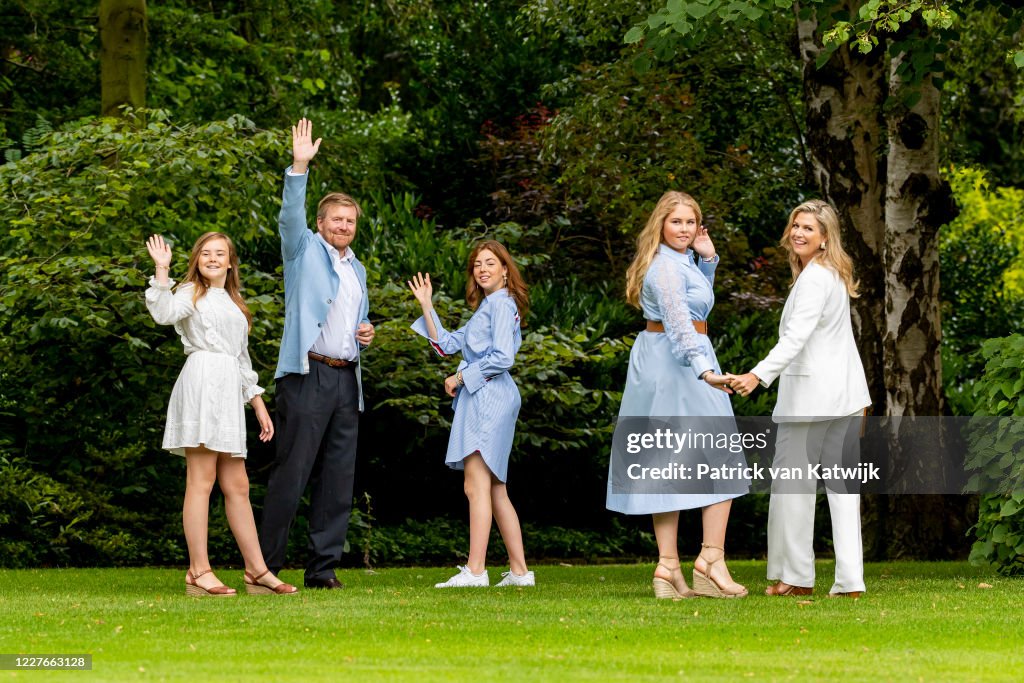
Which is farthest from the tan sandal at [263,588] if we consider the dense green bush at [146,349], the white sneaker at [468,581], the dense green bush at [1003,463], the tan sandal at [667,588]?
the dense green bush at [1003,463]

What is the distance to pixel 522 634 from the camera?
622cm

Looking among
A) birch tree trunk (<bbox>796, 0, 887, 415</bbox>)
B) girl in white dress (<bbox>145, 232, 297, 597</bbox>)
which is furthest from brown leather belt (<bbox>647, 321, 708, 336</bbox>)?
birch tree trunk (<bbox>796, 0, 887, 415</bbox>)

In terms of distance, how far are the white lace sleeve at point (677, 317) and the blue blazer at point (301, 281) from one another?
2.06m

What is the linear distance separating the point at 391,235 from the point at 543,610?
26.5 ft

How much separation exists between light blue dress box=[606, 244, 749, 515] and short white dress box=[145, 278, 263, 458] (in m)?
2.24

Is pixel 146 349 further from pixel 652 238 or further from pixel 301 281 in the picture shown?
pixel 652 238

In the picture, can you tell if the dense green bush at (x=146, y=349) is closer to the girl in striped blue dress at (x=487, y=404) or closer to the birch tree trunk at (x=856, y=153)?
the birch tree trunk at (x=856, y=153)

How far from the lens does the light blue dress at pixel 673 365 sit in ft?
24.8

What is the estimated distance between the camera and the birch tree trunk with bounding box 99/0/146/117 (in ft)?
47.7

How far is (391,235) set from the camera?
14688mm

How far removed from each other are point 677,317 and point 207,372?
2.72 meters

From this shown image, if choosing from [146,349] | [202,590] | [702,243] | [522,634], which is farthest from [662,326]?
[146,349]

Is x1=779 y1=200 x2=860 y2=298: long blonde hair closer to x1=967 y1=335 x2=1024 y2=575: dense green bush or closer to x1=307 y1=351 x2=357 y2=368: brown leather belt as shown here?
x1=967 y1=335 x2=1024 y2=575: dense green bush

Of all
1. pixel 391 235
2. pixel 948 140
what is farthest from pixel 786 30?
pixel 391 235
